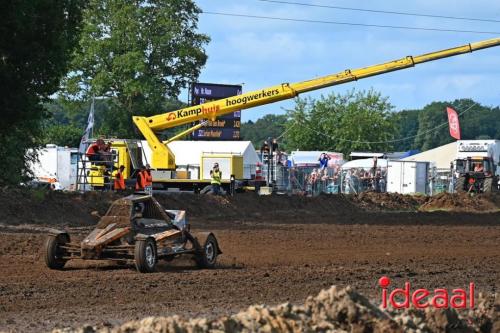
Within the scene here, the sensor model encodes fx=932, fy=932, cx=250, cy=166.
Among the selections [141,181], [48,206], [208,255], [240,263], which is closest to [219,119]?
[141,181]

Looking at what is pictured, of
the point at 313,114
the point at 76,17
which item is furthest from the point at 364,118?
the point at 76,17

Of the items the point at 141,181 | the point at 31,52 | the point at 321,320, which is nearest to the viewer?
the point at 321,320

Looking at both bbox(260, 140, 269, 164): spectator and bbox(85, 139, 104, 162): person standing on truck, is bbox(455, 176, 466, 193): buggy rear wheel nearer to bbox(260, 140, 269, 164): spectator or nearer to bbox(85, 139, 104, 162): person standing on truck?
bbox(260, 140, 269, 164): spectator

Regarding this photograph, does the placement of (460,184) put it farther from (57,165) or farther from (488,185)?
(57,165)

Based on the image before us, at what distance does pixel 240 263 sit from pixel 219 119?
3114 cm

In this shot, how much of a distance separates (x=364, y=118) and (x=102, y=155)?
67420 mm

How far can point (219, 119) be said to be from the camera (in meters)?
48.5

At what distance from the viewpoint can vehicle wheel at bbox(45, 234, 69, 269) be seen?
51.8 ft

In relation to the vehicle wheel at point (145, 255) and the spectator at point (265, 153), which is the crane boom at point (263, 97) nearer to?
the spectator at point (265, 153)

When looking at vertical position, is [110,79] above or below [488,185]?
above

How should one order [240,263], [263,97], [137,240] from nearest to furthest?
[137,240]
[240,263]
[263,97]

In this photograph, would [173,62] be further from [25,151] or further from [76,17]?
[76,17]

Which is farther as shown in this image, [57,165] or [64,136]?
[64,136]

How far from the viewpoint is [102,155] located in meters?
31.2
